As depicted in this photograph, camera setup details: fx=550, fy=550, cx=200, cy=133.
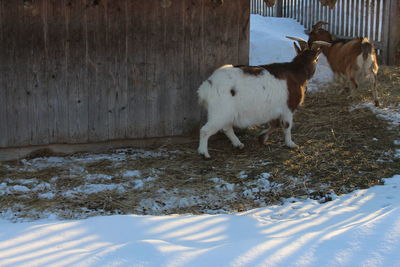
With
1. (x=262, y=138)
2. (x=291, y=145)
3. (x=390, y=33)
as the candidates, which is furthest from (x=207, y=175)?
(x=390, y=33)


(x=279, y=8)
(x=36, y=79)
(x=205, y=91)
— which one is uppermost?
(x=279, y=8)

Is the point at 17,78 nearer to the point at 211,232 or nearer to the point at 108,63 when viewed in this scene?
the point at 108,63

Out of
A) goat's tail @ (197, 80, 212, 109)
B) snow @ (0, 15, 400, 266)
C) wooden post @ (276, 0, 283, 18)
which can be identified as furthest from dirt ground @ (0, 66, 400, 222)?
wooden post @ (276, 0, 283, 18)

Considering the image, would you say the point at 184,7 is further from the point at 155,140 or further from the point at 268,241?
the point at 268,241

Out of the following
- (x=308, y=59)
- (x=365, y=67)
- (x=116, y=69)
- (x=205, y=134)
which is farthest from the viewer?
(x=365, y=67)

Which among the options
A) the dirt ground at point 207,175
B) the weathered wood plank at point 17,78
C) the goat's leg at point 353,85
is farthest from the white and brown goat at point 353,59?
the weathered wood plank at point 17,78

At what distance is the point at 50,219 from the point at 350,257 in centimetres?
298

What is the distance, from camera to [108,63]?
7559 millimetres

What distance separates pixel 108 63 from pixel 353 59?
5279 mm

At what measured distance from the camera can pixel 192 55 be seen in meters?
8.03

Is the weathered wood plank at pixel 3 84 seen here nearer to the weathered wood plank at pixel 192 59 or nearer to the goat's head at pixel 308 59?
the weathered wood plank at pixel 192 59

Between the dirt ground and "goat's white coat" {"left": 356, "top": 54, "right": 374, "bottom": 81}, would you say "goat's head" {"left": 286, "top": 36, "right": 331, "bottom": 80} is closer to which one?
the dirt ground

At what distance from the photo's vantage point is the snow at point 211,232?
384cm

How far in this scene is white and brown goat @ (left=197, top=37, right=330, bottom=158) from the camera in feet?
24.0
